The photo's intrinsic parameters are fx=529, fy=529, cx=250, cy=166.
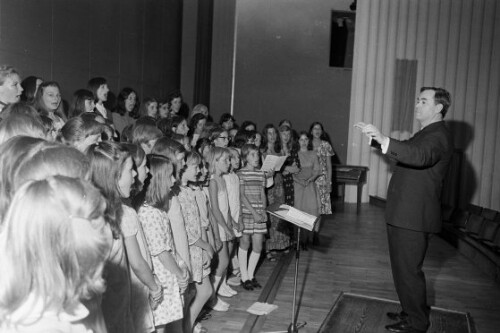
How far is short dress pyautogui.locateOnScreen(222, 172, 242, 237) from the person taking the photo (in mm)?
4652

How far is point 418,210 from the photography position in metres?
3.87

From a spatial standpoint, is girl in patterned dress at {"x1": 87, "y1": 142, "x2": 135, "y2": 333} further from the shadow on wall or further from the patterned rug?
the shadow on wall

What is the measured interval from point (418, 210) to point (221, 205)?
1612 mm

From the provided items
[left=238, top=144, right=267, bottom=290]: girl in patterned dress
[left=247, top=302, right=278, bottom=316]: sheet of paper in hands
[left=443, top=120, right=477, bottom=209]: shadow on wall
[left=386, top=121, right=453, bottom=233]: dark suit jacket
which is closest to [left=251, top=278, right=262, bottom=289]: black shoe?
[left=238, top=144, right=267, bottom=290]: girl in patterned dress

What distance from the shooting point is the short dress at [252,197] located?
505cm

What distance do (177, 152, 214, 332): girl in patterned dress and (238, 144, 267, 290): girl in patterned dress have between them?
134 centimetres

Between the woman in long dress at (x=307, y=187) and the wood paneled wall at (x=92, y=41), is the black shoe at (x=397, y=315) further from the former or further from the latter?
the wood paneled wall at (x=92, y=41)

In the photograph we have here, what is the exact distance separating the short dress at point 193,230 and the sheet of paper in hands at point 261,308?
86 centimetres

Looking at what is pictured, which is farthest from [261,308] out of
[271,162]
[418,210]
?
[271,162]

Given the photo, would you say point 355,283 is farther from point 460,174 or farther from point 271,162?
point 460,174

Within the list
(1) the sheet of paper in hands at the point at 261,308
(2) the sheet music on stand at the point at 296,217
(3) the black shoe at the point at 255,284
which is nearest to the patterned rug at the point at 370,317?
(1) the sheet of paper in hands at the point at 261,308

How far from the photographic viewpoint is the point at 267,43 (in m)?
12.7

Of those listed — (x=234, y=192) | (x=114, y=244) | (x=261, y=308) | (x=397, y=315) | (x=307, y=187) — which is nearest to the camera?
(x=114, y=244)

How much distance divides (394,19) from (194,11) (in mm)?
4160
